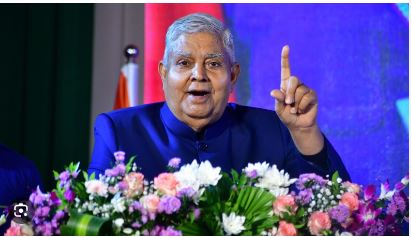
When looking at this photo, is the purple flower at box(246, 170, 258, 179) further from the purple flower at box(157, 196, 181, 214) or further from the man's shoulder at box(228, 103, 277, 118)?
the man's shoulder at box(228, 103, 277, 118)

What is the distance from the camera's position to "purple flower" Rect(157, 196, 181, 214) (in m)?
1.55

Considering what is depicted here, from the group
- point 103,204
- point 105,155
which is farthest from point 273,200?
point 105,155

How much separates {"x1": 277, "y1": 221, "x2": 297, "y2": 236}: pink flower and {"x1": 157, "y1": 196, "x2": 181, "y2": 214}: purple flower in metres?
0.25

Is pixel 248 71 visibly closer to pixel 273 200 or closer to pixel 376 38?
pixel 376 38

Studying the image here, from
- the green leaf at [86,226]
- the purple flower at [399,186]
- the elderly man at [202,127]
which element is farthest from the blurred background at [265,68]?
the green leaf at [86,226]

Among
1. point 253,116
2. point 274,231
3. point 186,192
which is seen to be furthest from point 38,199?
point 253,116

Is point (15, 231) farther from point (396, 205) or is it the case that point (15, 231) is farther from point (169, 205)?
point (396, 205)

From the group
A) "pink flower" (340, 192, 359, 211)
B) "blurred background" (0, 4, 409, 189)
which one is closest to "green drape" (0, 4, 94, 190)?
"blurred background" (0, 4, 409, 189)

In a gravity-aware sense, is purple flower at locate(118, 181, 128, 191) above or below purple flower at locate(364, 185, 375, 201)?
above

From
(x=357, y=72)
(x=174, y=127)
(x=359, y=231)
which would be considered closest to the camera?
(x=359, y=231)

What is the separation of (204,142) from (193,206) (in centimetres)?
90

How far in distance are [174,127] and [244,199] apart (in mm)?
887

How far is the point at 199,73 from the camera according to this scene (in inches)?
92.7

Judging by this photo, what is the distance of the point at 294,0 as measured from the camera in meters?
3.59
